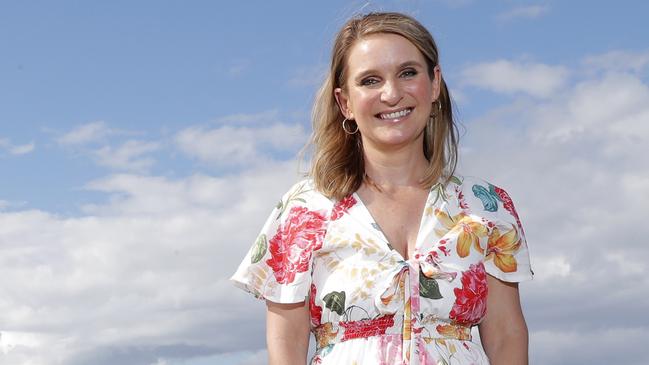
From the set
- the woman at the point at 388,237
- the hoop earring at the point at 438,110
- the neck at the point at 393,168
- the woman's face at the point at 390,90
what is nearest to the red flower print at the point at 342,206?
the woman at the point at 388,237

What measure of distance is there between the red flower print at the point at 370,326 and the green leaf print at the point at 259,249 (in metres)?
0.58

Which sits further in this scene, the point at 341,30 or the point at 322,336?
the point at 341,30

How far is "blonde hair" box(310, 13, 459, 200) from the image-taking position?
19.2 feet

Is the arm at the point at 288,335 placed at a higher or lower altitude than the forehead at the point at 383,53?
lower

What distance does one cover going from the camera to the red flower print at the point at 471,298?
18.2ft

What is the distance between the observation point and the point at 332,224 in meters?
5.73

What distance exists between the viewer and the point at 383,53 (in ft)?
18.9

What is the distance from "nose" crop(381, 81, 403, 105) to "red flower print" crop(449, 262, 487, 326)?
84 centimetres

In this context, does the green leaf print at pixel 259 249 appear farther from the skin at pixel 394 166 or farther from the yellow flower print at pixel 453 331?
the yellow flower print at pixel 453 331

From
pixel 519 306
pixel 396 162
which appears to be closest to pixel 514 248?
pixel 519 306

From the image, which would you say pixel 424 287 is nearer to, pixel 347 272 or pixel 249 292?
pixel 347 272

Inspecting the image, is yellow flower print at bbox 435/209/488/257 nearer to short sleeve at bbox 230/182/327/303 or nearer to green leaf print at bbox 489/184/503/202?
green leaf print at bbox 489/184/503/202

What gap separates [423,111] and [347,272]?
854 millimetres

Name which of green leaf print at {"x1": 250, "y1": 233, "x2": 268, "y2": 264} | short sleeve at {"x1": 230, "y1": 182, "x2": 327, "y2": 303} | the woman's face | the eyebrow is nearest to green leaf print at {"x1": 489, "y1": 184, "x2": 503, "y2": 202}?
the woman's face
